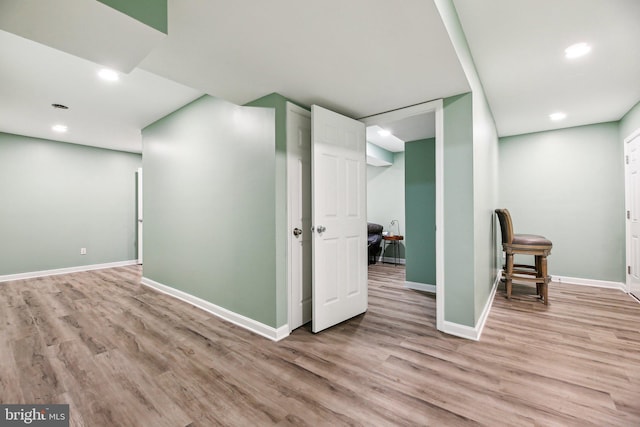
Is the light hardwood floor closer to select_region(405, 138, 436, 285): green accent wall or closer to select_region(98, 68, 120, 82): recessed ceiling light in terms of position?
select_region(405, 138, 436, 285): green accent wall

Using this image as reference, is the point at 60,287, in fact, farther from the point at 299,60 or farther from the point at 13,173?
the point at 299,60

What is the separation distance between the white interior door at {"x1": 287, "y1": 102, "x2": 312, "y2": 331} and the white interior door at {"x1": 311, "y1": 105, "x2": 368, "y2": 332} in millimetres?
209

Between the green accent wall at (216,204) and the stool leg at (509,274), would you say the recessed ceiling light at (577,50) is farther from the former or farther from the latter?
the green accent wall at (216,204)

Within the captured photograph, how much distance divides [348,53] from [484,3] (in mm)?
931

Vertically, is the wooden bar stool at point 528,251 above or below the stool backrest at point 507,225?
below

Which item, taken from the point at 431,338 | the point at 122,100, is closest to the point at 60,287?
the point at 122,100

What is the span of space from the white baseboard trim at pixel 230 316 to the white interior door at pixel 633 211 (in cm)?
444

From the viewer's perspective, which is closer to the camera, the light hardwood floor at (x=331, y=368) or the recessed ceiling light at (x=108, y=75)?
the light hardwood floor at (x=331, y=368)

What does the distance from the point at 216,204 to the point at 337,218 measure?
4.46ft

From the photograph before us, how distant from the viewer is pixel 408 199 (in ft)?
13.8

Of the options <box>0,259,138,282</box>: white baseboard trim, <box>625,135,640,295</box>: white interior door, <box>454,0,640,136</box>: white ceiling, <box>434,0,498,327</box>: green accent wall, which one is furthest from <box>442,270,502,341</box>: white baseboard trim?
<box>0,259,138,282</box>: white baseboard trim

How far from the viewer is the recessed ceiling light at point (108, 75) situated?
2646mm

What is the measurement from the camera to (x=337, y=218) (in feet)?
8.93

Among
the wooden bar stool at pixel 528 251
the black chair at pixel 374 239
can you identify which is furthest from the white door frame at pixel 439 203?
the black chair at pixel 374 239
